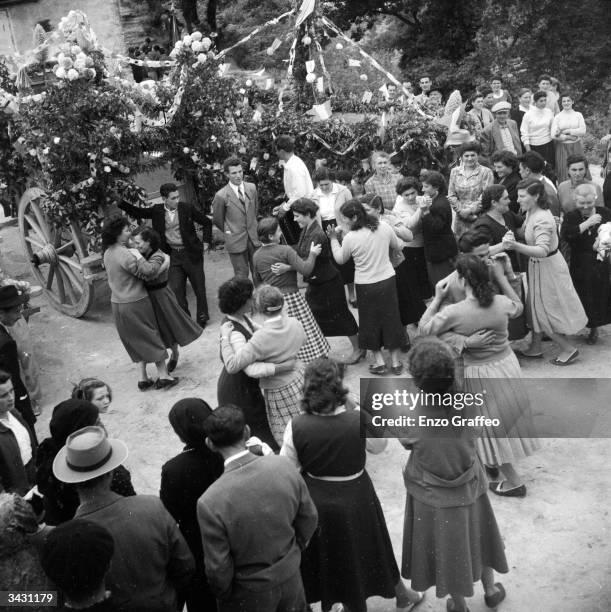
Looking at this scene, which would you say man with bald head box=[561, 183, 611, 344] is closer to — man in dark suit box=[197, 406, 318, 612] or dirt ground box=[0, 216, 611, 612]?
dirt ground box=[0, 216, 611, 612]

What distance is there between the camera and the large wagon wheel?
26.3ft

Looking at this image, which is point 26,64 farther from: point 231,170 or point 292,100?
point 292,100

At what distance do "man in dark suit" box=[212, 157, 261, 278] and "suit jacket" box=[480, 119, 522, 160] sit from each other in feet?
11.3

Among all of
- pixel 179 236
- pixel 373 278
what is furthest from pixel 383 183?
pixel 179 236

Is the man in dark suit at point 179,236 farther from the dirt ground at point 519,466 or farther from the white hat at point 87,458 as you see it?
the white hat at point 87,458

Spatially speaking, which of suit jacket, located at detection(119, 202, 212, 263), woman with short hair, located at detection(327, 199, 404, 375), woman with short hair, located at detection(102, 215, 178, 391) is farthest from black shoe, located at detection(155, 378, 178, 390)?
woman with short hair, located at detection(327, 199, 404, 375)

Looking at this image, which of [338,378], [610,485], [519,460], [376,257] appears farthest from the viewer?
[376,257]

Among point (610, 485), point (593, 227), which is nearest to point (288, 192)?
point (593, 227)

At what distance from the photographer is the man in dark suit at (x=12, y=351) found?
5191 mm

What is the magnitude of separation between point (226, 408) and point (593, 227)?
4.08 m

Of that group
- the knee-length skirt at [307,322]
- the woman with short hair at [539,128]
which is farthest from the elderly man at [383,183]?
the woman with short hair at [539,128]

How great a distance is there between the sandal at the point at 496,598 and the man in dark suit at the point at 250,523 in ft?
3.64

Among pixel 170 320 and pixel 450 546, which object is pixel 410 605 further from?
pixel 170 320

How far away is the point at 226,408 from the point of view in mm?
3330
